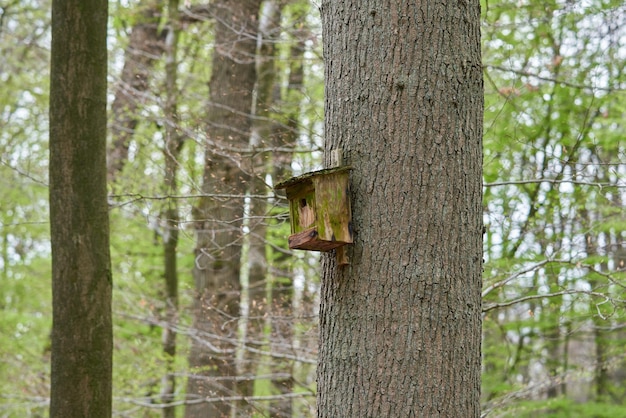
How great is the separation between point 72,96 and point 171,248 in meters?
5.12

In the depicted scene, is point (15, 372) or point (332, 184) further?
point (15, 372)

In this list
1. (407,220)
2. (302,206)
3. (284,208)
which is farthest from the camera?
(284,208)

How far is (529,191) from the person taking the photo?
738cm

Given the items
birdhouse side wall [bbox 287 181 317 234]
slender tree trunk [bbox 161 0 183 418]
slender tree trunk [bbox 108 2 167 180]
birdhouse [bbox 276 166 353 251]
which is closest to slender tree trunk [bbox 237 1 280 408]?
slender tree trunk [bbox 161 0 183 418]

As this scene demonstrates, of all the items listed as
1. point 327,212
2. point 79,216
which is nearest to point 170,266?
point 79,216

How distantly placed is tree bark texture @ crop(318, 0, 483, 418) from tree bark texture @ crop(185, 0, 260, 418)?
4370 mm

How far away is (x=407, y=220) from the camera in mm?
2564

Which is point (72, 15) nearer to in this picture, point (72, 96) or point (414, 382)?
point (72, 96)

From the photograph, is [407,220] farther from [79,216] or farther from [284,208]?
[284,208]

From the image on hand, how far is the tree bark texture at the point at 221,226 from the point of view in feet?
24.3

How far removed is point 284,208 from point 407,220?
13.4ft

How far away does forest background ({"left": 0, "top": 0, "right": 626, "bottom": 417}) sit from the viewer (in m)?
6.14

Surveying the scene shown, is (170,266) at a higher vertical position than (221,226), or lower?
lower

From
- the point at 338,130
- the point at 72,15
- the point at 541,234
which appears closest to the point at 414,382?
the point at 338,130
